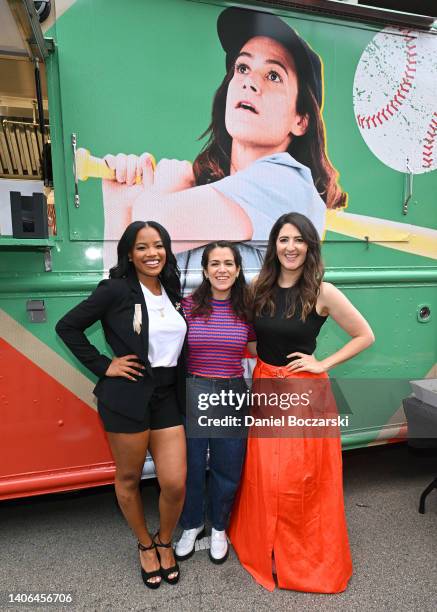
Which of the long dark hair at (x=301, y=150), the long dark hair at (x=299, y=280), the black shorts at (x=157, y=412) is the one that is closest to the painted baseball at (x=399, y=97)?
the long dark hair at (x=301, y=150)

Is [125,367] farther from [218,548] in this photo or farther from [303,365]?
[218,548]

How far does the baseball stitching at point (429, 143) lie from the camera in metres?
2.60

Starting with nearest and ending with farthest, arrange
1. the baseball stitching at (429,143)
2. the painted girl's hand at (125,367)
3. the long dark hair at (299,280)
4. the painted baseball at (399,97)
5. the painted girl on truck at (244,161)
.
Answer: the painted girl's hand at (125,367) → the long dark hair at (299,280) → the painted girl on truck at (244,161) → the painted baseball at (399,97) → the baseball stitching at (429,143)

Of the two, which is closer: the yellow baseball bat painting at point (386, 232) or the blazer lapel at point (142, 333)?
the blazer lapel at point (142, 333)

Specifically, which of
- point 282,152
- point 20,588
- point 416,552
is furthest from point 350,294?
point 20,588

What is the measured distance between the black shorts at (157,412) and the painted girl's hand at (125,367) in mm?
96

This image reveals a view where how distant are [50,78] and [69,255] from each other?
2.69ft

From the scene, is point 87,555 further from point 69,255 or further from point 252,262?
point 252,262

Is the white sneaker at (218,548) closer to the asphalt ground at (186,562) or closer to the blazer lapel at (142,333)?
the asphalt ground at (186,562)

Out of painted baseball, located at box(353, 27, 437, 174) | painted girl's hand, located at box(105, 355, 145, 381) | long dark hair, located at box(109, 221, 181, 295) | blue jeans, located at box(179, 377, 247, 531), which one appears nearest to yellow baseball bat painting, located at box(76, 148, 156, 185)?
long dark hair, located at box(109, 221, 181, 295)

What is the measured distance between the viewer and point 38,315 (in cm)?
218

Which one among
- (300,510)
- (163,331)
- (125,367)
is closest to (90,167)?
(163,331)

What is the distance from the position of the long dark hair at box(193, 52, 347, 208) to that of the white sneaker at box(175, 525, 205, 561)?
1824 millimetres

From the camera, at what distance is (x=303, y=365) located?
2.00m
